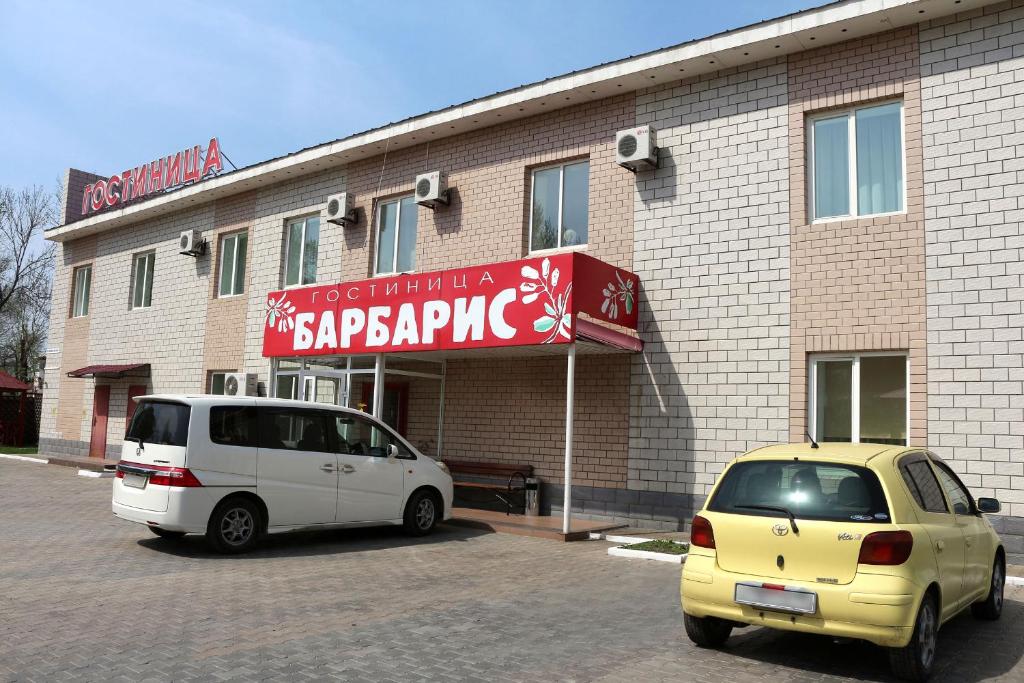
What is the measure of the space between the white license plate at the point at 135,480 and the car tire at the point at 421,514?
10.8 ft

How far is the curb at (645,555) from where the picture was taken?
30.8 ft

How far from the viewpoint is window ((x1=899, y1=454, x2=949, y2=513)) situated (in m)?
5.54

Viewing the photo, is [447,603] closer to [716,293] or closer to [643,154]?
[716,293]

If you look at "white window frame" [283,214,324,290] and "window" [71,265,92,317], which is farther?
"window" [71,265,92,317]

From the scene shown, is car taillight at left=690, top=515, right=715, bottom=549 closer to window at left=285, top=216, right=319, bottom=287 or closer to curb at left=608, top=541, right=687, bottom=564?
curb at left=608, top=541, right=687, bottom=564

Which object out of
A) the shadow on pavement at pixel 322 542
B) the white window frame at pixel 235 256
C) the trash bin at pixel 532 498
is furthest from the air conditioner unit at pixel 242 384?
the trash bin at pixel 532 498

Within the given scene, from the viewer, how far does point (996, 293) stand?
31.8 feet

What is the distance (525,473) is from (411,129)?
267 inches

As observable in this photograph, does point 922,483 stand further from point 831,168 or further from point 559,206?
point 559,206

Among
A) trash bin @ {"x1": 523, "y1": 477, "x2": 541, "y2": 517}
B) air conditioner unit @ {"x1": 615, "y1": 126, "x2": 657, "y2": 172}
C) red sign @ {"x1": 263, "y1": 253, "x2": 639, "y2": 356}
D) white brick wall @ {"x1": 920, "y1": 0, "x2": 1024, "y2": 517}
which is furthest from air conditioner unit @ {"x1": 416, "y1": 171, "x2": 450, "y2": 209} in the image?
white brick wall @ {"x1": 920, "y1": 0, "x2": 1024, "y2": 517}

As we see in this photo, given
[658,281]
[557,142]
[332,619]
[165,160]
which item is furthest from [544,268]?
[165,160]

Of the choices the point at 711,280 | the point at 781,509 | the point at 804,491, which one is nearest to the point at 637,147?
the point at 711,280

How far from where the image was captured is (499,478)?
13.7 m

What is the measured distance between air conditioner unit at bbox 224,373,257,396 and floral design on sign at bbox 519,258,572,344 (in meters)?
8.59
